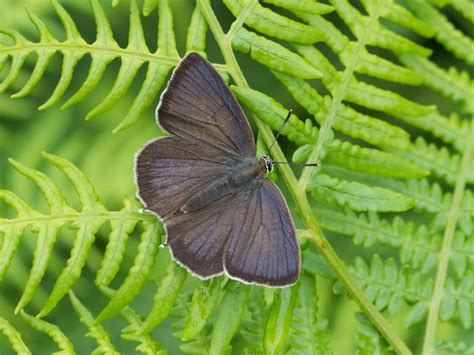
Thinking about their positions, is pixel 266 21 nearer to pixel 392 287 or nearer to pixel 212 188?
pixel 212 188

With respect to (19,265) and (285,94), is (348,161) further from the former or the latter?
(19,265)

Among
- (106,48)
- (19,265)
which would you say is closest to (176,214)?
(106,48)

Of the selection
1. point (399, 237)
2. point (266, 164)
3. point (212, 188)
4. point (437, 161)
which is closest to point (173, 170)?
point (212, 188)

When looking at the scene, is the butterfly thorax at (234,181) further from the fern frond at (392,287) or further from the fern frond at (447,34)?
the fern frond at (447,34)

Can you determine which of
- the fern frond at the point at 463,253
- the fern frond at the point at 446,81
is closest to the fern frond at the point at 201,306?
the fern frond at the point at 463,253

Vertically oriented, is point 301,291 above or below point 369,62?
below
